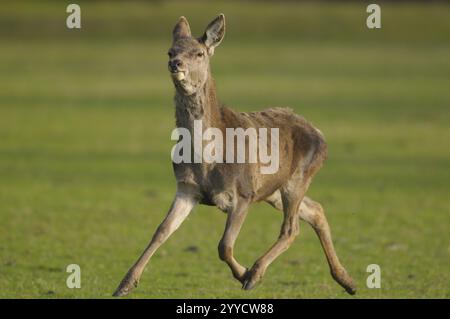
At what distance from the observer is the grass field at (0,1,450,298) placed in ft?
43.7

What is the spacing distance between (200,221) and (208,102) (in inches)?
298

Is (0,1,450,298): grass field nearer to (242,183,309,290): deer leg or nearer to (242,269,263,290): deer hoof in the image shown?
(242,183,309,290): deer leg

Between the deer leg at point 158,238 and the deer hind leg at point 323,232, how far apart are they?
1.29 metres

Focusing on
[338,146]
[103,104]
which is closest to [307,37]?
[103,104]

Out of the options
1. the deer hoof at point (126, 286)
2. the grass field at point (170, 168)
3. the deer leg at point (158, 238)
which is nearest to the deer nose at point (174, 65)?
the deer leg at point (158, 238)

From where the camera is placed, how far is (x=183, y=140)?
32.9 ft

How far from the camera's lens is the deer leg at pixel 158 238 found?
987 centimetres

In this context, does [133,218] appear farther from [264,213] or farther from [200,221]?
[264,213]

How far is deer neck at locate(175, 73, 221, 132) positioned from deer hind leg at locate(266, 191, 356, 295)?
1.46 meters

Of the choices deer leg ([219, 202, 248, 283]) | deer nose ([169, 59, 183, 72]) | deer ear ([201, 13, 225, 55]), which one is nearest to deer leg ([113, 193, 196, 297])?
deer leg ([219, 202, 248, 283])

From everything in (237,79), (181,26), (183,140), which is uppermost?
(181,26)

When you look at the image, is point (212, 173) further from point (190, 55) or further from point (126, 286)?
point (126, 286)

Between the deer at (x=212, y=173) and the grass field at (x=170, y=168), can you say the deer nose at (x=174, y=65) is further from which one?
the grass field at (x=170, y=168)

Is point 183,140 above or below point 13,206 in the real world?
above
